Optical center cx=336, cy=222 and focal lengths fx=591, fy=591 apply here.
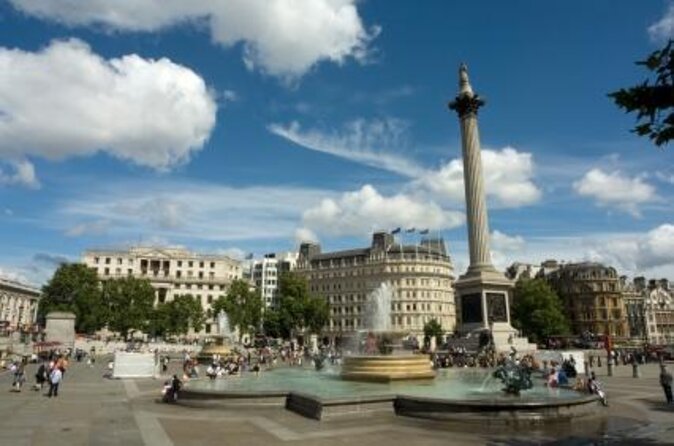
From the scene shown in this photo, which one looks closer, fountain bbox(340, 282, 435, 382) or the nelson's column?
fountain bbox(340, 282, 435, 382)

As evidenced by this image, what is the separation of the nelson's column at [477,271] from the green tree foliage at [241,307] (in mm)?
62136

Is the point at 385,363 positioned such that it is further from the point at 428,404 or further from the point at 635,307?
the point at 635,307

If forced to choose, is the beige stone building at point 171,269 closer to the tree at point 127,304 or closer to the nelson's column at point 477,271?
the tree at point 127,304

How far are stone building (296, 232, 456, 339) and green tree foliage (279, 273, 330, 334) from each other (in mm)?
19015

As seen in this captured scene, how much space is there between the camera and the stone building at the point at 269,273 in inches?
6998

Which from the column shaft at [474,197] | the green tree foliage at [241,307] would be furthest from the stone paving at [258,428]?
the green tree foliage at [241,307]

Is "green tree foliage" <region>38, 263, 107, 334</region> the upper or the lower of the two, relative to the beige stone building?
lower

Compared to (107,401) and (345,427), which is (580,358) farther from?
(107,401)

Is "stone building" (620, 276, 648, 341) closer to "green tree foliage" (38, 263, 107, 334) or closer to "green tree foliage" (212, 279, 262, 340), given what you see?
"green tree foliage" (212, 279, 262, 340)

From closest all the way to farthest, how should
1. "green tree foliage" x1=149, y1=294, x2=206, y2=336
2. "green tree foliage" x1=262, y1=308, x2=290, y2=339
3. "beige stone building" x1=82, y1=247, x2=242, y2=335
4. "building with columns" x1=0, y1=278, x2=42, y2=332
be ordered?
"green tree foliage" x1=149, y1=294, x2=206, y2=336 < "green tree foliage" x1=262, y1=308, x2=290, y2=339 < "building with columns" x1=0, y1=278, x2=42, y2=332 < "beige stone building" x1=82, y1=247, x2=242, y2=335

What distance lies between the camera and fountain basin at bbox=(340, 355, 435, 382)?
30.7 metres

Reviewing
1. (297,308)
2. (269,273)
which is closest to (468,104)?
(297,308)

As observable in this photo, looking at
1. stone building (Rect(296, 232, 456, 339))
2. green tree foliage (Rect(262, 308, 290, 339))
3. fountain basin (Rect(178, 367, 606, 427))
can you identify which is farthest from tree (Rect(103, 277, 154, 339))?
fountain basin (Rect(178, 367, 606, 427))

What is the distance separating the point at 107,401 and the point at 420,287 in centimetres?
11466
